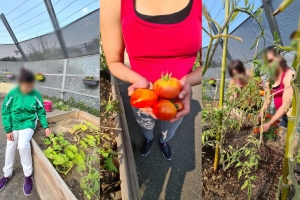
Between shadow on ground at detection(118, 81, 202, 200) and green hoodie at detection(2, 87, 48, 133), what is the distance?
21 centimetres

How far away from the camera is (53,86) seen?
605 mm

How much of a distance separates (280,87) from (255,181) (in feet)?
1.13

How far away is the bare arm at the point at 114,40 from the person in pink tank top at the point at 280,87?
0.31m

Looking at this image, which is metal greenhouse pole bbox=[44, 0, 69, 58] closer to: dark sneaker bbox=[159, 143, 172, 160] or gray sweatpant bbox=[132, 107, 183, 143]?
gray sweatpant bbox=[132, 107, 183, 143]

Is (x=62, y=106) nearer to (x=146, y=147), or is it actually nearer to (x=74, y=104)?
(x=74, y=104)

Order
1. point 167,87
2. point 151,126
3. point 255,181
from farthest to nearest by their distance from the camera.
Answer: point 255,181
point 151,126
point 167,87

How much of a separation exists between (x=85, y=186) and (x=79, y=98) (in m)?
0.26

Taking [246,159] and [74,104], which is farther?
[246,159]

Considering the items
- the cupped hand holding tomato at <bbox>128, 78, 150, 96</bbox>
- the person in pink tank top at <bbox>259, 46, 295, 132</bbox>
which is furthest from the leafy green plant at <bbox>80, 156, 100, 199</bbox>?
the person in pink tank top at <bbox>259, 46, 295, 132</bbox>

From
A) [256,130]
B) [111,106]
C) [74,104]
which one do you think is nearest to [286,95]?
[256,130]

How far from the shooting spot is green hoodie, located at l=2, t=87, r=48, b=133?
1.88 ft

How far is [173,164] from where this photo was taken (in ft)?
2.07

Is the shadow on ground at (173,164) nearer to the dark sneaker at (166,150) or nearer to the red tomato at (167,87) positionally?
the dark sneaker at (166,150)

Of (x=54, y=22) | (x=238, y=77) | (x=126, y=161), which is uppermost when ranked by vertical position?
(x=54, y=22)
